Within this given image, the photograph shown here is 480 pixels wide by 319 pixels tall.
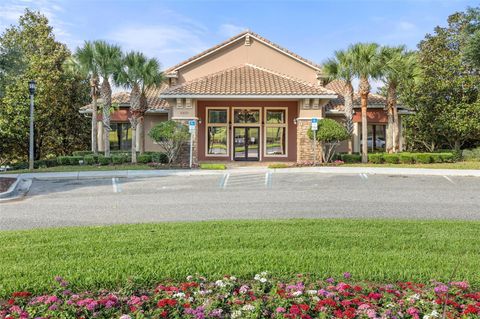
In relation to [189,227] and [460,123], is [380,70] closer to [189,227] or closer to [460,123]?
[460,123]

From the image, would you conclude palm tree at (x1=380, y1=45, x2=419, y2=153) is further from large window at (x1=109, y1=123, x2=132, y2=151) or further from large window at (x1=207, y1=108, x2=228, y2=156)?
large window at (x1=109, y1=123, x2=132, y2=151)

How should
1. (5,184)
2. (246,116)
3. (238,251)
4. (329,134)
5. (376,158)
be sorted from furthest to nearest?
(246,116)
(376,158)
(329,134)
(5,184)
(238,251)

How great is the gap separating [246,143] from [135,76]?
7.61 metres

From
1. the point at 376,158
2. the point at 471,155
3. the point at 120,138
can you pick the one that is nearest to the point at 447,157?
the point at 376,158

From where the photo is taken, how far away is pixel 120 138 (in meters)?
29.1

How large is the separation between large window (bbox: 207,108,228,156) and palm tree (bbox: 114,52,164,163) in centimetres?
405

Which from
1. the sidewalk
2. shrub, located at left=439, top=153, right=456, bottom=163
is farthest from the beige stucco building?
shrub, located at left=439, top=153, right=456, bottom=163

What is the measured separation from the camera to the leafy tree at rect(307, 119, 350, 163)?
72.3ft

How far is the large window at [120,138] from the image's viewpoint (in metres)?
29.0

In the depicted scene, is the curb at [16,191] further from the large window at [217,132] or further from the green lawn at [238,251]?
the large window at [217,132]

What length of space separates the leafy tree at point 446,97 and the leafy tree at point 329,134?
33.8 feet

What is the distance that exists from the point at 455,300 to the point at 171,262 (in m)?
3.17

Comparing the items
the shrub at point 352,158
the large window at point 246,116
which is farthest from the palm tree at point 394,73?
the large window at point 246,116

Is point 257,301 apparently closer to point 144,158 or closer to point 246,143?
point 144,158
